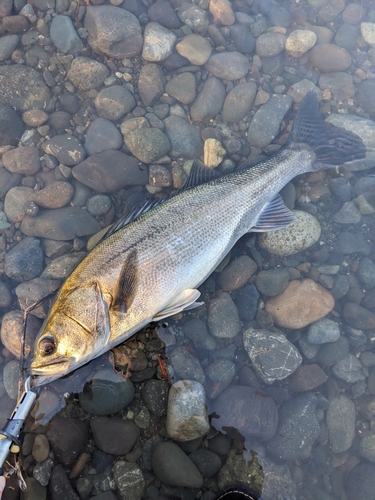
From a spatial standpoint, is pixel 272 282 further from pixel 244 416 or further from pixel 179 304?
pixel 244 416

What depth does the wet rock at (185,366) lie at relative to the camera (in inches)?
165

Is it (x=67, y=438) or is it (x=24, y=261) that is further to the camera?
(x=24, y=261)

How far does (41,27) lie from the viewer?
498 centimetres

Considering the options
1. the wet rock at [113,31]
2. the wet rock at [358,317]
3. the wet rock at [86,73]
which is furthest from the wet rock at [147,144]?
the wet rock at [358,317]

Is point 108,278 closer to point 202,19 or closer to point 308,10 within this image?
point 202,19

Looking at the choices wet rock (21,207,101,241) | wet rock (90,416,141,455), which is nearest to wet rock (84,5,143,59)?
wet rock (21,207,101,241)

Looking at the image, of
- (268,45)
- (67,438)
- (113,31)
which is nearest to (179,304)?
(67,438)

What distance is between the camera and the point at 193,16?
5.29 meters

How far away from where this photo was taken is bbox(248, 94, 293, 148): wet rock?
508 cm

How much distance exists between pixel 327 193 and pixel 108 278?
3.47 metres

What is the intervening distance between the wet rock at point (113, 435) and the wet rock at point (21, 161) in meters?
3.31

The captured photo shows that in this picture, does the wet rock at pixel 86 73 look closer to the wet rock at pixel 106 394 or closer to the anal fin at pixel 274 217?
the anal fin at pixel 274 217

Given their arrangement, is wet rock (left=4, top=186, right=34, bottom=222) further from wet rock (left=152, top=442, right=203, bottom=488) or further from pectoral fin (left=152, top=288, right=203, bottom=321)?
wet rock (left=152, top=442, right=203, bottom=488)

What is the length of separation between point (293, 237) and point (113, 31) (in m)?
3.91
